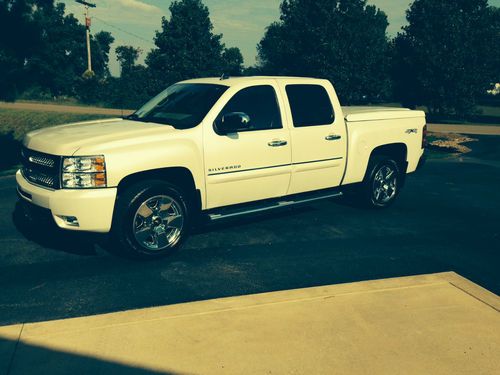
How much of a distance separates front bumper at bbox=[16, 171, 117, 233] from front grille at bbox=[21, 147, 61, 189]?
0.40 ft

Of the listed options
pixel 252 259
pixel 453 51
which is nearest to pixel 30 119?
pixel 453 51

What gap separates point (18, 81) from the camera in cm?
4594

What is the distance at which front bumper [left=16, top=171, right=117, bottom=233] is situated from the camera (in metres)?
4.99

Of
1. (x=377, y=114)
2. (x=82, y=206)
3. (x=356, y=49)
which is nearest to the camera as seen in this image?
(x=82, y=206)

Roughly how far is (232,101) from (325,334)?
10.3 feet

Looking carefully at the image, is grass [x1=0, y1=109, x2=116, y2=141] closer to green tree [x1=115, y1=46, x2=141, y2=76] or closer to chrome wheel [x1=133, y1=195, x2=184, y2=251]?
→ chrome wheel [x1=133, y1=195, x2=184, y2=251]

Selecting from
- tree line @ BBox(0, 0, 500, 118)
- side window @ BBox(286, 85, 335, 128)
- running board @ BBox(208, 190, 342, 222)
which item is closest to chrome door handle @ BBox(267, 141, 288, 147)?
side window @ BBox(286, 85, 335, 128)

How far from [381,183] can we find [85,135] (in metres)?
4.57

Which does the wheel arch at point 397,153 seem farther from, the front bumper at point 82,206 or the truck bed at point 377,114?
the front bumper at point 82,206

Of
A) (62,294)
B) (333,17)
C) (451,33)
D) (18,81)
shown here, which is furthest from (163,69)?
(62,294)

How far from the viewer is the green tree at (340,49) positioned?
26.5 meters

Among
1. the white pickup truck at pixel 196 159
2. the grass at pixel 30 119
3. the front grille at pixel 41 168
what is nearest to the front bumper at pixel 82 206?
the white pickup truck at pixel 196 159

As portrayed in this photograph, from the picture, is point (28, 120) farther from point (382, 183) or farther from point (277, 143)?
point (277, 143)

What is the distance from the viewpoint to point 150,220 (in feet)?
18.2
